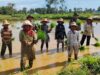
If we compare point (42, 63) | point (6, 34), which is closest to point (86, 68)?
point (42, 63)

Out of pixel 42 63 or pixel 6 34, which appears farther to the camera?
pixel 6 34

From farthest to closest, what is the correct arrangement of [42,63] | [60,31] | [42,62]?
1. [60,31]
2. [42,62]
3. [42,63]

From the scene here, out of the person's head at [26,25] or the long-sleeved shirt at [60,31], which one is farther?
the long-sleeved shirt at [60,31]

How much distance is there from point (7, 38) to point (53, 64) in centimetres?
232

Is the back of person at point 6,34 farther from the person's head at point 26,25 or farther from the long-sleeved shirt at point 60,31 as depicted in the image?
the person's head at point 26,25

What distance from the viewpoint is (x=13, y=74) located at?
9.86 m

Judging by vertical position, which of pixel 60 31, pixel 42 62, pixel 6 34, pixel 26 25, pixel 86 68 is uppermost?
pixel 26 25

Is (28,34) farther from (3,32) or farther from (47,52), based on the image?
(47,52)

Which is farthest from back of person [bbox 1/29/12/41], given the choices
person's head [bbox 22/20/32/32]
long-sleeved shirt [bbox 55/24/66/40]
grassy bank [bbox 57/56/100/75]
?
grassy bank [bbox 57/56/100/75]

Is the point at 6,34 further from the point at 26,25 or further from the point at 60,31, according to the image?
the point at 26,25

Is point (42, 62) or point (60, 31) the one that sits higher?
point (60, 31)

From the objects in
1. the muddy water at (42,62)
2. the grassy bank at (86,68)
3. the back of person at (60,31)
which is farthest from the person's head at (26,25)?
the back of person at (60,31)

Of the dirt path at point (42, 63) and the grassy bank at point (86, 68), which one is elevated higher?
the grassy bank at point (86, 68)

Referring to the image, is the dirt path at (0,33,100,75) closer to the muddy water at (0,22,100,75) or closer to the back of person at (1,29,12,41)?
the muddy water at (0,22,100,75)
